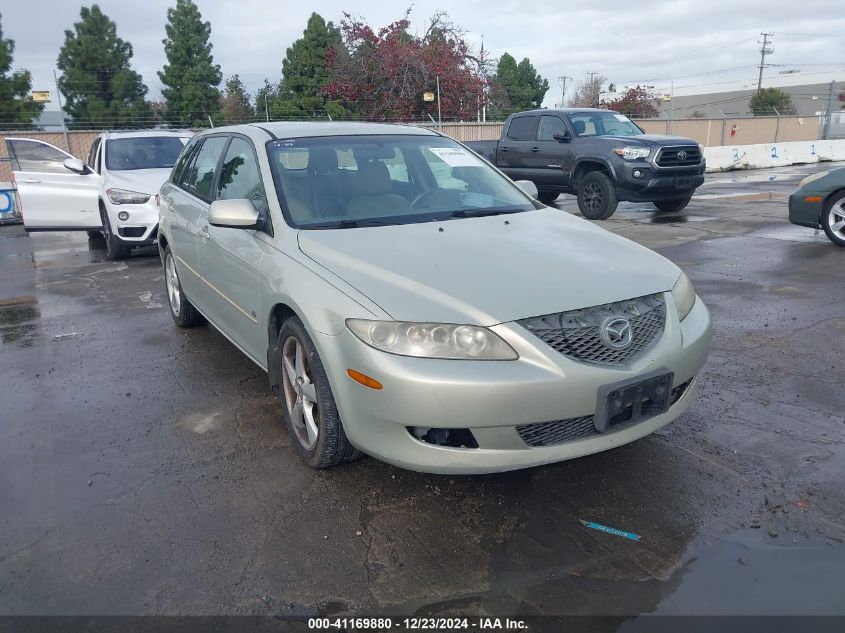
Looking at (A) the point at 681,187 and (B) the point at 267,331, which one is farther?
(A) the point at 681,187

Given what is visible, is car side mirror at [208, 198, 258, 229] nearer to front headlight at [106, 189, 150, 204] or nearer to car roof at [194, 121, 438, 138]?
car roof at [194, 121, 438, 138]

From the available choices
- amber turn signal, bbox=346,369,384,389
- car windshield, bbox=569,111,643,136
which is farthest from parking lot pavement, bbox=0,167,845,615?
car windshield, bbox=569,111,643,136

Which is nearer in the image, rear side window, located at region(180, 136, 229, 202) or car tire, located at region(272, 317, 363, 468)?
car tire, located at region(272, 317, 363, 468)

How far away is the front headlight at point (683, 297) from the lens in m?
3.38

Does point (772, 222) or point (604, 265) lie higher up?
point (604, 265)

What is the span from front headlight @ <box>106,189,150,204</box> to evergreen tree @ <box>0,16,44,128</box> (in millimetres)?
19627

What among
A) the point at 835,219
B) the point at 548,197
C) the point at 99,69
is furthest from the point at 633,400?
the point at 99,69

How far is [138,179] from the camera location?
31.8ft

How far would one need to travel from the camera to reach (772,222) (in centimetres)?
1116

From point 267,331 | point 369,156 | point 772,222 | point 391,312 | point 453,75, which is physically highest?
point 453,75

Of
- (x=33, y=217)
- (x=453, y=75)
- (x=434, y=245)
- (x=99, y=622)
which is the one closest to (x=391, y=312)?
(x=434, y=245)

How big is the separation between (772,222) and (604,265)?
30.3 ft

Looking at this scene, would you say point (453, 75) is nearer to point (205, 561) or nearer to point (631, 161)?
point (631, 161)

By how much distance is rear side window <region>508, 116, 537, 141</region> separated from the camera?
13.2 metres
